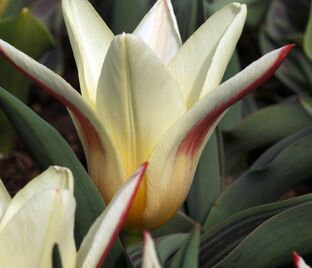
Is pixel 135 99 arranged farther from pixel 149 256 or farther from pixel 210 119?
pixel 149 256

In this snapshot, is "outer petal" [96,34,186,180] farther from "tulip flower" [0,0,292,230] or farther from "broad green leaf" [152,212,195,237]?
"broad green leaf" [152,212,195,237]

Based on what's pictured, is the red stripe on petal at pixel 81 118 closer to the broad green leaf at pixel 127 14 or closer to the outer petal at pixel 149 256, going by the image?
the outer petal at pixel 149 256

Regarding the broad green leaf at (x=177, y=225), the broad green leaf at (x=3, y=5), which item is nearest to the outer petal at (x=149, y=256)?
the broad green leaf at (x=177, y=225)

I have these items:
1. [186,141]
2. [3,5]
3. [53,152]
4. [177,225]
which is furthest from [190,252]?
[3,5]

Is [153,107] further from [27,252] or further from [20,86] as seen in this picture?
[20,86]

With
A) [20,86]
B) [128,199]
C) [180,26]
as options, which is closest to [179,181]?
[128,199]

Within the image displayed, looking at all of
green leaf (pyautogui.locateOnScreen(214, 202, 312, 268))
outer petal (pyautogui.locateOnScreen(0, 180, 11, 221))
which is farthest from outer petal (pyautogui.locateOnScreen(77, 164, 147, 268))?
green leaf (pyautogui.locateOnScreen(214, 202, 312, 268))
